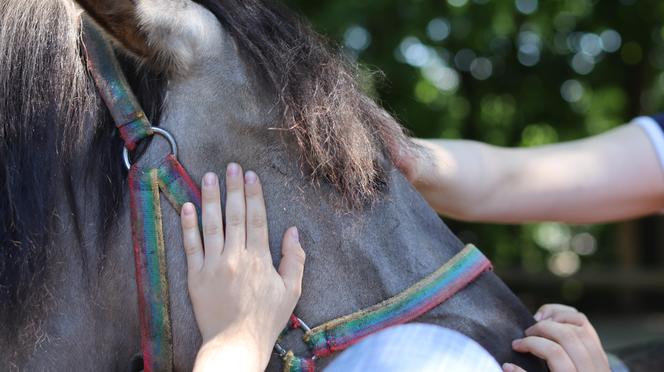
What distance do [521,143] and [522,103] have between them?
85 centimetres

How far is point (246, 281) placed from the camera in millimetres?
1213

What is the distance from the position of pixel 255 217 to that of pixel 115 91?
0.32 metres

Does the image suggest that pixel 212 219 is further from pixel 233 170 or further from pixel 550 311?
pixel 550 311

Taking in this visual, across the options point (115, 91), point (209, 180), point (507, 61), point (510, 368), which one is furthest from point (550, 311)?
point (507, 61)

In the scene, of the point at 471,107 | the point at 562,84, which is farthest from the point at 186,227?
the point at 471,107

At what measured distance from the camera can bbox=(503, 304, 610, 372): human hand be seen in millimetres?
1334

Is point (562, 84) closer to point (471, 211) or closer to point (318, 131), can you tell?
point (471, 211)

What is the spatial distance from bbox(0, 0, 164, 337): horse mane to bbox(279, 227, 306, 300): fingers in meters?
0.29

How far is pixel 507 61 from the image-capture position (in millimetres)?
7391

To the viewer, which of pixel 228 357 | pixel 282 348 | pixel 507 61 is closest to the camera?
pixel 228 357

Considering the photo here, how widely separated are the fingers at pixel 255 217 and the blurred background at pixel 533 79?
11.7ft

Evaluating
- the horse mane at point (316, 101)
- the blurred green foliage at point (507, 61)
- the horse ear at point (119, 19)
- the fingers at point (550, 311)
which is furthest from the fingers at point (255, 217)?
the blurred green foliage at point (507, 61)

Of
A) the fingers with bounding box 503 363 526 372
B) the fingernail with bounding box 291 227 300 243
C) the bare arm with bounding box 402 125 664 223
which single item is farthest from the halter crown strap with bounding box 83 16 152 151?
the bare arm with bounding box 402 125 664 223

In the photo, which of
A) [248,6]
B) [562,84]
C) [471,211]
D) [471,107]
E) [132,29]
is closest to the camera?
[132,29]
